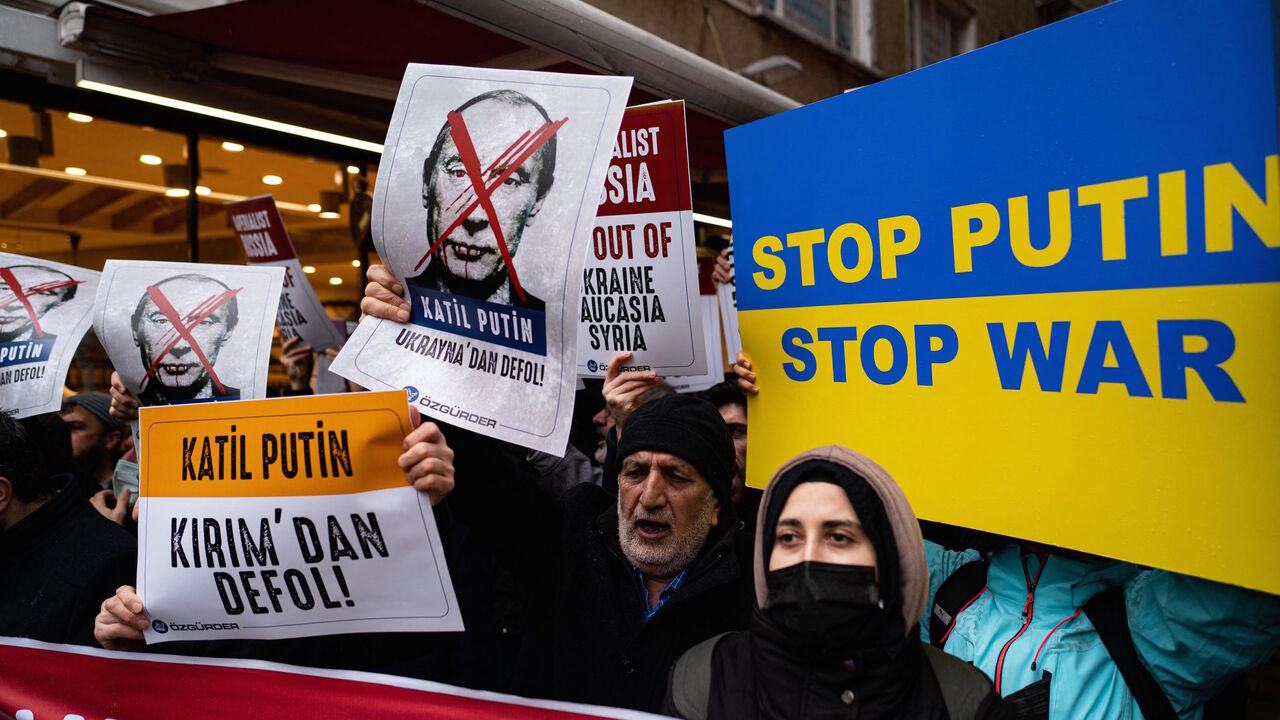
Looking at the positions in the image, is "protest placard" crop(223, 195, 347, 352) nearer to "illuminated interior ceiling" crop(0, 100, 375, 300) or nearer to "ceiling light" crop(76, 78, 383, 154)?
"ceiling light" crop(76, 78, 383, 154)

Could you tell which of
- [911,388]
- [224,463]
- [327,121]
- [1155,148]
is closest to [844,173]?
[911,388]

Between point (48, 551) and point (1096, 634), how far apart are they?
9.07 ft

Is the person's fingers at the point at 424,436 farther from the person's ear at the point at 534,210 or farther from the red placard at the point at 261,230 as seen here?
the red placard at the point at 261,230

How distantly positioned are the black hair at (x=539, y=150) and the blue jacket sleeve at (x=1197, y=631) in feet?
4.90

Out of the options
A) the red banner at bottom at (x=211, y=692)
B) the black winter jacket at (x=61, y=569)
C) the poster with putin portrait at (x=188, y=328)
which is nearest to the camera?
the red banner at bottom at (x=211, y=692)

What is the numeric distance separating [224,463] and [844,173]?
162 cm

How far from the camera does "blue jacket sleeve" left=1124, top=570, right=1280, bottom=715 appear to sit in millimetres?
1671

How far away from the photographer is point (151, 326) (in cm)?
270

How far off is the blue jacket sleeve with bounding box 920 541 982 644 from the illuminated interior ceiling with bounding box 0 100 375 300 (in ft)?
17.1

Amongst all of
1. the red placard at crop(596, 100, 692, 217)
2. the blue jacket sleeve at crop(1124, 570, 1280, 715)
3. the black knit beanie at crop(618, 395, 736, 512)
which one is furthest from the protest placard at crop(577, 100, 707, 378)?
the blue jacket sleeve at crop(1124, 570, 1280, 715)

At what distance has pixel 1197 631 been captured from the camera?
1.72 meters

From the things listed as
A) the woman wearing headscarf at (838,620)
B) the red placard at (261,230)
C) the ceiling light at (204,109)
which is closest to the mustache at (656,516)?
the woman wearing headscarf at (838,620)

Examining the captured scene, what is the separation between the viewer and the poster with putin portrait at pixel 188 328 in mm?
2660

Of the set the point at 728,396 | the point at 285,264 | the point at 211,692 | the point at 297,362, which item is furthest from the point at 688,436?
the point at 285,264
